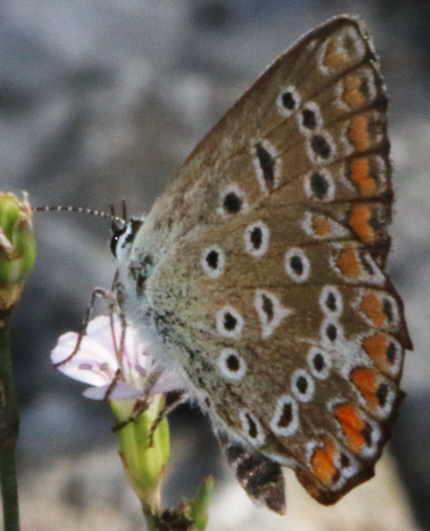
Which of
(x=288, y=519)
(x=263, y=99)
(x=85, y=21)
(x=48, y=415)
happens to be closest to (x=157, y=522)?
(x=263, y=99)

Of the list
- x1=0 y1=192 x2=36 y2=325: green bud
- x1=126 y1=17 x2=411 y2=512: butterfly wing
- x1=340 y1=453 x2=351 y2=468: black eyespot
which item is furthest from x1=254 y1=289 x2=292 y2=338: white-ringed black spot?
x1=0 y1=192 x2=36 y2=325: green bud

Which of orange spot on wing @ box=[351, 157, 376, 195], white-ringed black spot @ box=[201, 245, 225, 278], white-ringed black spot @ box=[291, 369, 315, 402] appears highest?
orange spot on wing @ box=[351, 157, 376, 195]

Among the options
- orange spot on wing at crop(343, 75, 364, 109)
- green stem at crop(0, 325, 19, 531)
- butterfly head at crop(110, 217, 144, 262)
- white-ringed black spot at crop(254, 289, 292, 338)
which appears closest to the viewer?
green stem at crop(0, 325, 19, 531)

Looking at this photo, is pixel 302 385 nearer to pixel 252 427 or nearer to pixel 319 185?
pixel 252 427

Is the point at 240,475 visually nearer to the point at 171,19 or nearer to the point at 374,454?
the point at 374,454

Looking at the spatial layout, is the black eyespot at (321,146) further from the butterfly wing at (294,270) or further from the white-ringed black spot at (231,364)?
the white-ringed black spot at (231,364)

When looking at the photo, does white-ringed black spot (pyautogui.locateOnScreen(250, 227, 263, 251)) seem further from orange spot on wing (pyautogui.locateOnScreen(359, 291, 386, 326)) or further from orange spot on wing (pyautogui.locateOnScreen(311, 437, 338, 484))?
orange spot on wing (pyautogui.locateOnScreen(311, 437, 338, 484))

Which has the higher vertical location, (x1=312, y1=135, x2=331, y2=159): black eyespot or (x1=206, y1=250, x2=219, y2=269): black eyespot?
(x1=312, y1=135, x2=331, y2=159): black eyespot
